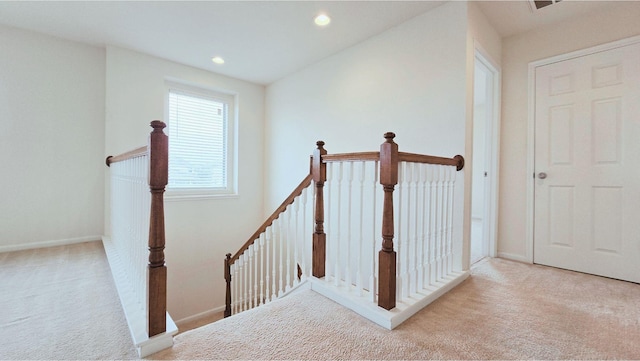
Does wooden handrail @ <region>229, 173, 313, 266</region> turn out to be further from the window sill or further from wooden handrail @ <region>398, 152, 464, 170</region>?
the window sill

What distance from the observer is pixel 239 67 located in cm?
374

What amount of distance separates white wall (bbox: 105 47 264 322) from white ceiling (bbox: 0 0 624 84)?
32 centimetres

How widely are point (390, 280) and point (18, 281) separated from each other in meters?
2.61

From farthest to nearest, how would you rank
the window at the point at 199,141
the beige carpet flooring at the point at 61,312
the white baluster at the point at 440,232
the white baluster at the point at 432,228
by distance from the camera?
the window at the point at 199,141, the white baluster at the point at 440,232, the white baluster at the point at 432,228, the beige carpet flooring at the point at 61,312

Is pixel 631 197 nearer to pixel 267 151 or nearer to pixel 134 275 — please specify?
pixel 134 275

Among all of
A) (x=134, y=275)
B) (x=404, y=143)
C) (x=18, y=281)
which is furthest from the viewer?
(x=404, y=143)

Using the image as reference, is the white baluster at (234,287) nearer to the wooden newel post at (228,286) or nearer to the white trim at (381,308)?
the wooden newel post at (228,286)

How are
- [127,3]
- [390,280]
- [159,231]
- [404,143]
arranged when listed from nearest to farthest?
[159,231]
[390,280]
[127,3]
[404,143]

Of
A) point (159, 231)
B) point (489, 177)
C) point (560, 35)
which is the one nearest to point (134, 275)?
point (159, 231)

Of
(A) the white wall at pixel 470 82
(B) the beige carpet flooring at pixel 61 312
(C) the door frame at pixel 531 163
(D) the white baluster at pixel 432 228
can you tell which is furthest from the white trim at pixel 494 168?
(B) the beige carpet flooring at pixel 61 312

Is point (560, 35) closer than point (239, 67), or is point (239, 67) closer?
point (560, 35)

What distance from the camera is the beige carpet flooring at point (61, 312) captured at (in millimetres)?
1223

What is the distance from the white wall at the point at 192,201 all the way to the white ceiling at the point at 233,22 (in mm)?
325

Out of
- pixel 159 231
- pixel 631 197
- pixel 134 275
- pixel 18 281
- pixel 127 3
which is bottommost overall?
pixel 18 281
